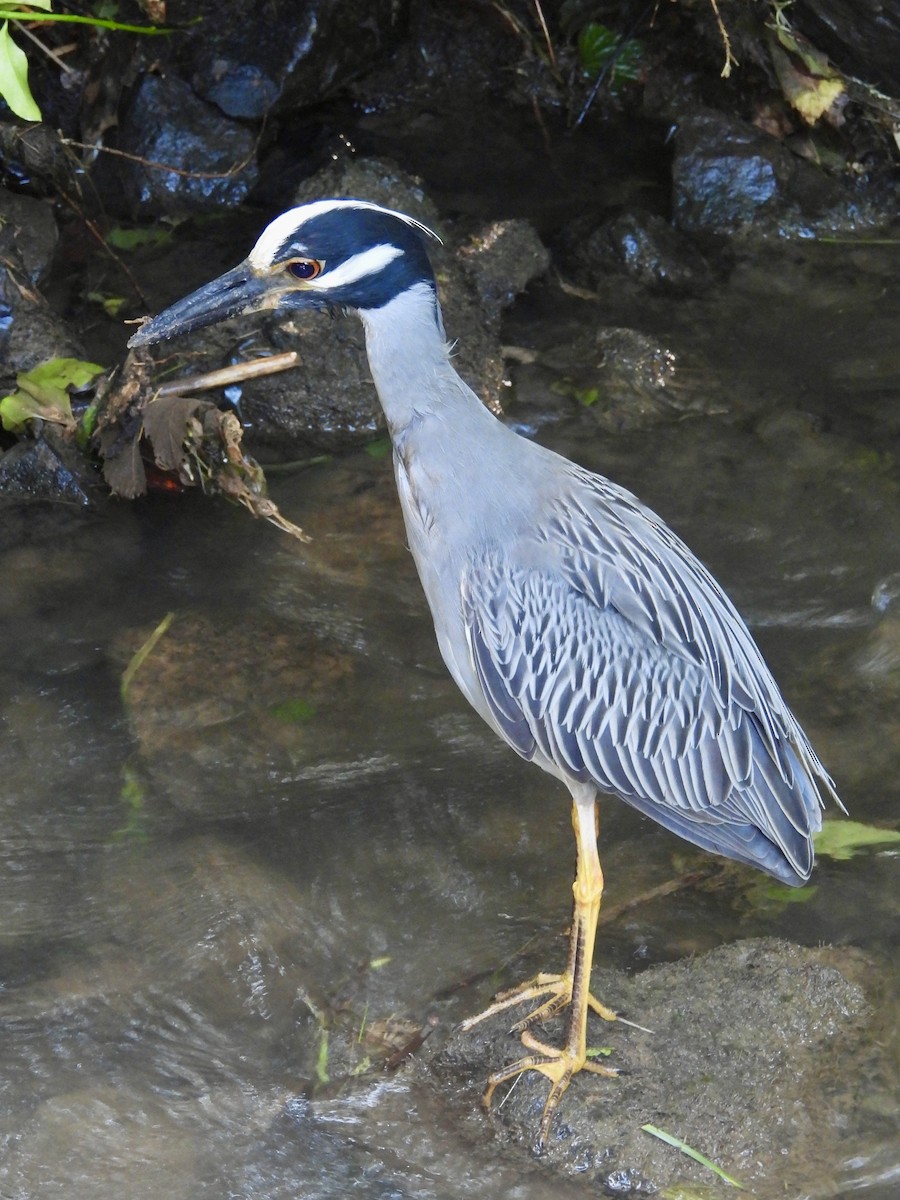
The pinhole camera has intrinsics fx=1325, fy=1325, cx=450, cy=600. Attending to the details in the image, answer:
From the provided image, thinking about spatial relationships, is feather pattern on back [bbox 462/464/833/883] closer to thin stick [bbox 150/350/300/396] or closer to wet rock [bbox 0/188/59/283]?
thin stick [bbox 150/350/300/396]

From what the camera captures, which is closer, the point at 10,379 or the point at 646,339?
the point at 10,379

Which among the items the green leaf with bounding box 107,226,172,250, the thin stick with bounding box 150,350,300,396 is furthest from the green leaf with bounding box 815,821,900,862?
the green leaf with bounding box 107,226,172,250

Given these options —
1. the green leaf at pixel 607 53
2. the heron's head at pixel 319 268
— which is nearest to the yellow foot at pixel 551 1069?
the heron's head at pixel 319 268

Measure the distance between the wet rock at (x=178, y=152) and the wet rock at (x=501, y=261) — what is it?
5.10ft

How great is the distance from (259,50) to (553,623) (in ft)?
16.9

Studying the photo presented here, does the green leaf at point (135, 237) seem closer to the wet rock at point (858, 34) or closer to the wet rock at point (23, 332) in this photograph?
the wet rock at point (23, 332)

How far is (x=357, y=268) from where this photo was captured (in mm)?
3779

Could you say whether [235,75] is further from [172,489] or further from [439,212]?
[172,489]

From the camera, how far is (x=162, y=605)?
530cm

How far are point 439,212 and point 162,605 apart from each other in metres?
3.18

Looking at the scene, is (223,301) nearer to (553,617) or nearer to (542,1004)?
(553,617)

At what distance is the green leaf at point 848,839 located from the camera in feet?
14.4

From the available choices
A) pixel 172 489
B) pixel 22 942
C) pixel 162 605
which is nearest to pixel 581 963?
pixel 22 942

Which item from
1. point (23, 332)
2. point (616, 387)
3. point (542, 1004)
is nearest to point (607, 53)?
point (616, 387)
